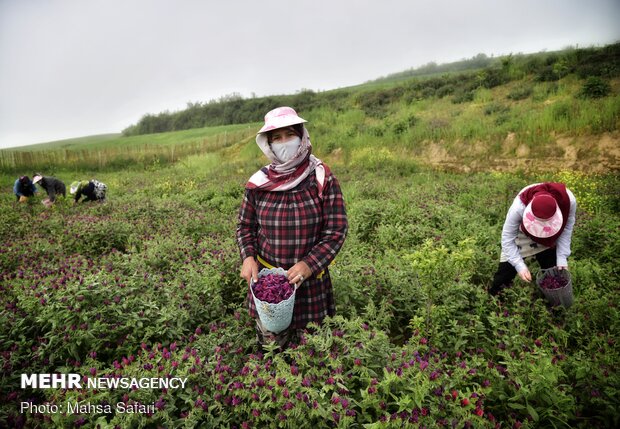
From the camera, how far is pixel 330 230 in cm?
238

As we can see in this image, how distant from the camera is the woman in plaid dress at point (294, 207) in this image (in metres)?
2.34

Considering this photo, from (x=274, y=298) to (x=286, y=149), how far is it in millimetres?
1015

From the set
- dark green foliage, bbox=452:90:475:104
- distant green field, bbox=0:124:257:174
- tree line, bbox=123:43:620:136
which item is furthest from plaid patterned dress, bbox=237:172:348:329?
distant green field, bbox=0:124:257:174

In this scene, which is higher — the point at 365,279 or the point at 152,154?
the point at 152,154

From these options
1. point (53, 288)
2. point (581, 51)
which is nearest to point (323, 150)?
point (581, 51)

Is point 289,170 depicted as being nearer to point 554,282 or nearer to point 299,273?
point 299,273

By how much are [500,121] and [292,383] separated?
14036 mm

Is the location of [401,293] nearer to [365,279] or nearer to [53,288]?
[365,279]

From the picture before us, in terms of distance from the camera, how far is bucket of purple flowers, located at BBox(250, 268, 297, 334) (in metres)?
2.12

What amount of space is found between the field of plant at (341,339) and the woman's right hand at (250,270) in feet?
1.78

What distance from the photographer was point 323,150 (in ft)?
57.0

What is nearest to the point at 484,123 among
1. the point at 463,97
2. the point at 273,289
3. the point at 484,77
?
the point at 463,97

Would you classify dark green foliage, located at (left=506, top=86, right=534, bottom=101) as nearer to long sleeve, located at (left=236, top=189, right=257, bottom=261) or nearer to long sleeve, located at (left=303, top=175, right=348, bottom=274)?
long sleeve, located at (left=303, top=175, right=348, bottom=274)

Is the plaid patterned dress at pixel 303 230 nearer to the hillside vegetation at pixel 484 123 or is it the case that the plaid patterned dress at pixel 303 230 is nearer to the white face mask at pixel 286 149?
the white face mask at pixel 286 149
